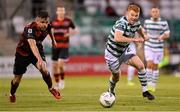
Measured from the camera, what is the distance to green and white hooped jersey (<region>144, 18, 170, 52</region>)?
21469 millimetres

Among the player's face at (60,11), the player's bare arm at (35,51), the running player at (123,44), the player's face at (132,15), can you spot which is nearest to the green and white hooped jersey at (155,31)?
the player's face at (60,11)

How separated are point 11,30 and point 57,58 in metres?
9.76

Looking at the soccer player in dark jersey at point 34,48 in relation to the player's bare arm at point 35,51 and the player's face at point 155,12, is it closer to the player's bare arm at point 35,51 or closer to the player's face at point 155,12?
the player's bare arm at point 35,51

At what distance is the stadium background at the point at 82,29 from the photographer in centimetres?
3244

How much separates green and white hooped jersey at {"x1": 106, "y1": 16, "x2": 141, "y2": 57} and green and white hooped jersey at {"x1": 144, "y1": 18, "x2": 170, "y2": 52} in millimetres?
5222

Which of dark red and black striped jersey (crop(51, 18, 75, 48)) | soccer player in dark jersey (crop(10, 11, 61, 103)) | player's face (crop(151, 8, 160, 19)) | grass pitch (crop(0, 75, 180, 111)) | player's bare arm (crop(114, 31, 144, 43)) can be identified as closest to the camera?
grass pitch (crop(0, 75, 180, 111))

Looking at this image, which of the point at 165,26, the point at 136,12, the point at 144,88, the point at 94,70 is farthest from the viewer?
the point at 94,70

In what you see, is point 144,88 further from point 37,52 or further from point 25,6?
point 25,6

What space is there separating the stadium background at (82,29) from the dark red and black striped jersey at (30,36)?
46.5 ft

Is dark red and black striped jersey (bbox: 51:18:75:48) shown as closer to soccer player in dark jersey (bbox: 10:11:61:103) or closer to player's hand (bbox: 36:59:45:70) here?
soccer player in dark jersey (bbox: 10:11:61:103)

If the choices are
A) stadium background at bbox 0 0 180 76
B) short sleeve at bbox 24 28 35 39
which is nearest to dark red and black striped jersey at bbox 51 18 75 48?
stadium background at bbox 0 0 180 76

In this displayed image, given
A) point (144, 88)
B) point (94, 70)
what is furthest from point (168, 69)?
point (144, 88)

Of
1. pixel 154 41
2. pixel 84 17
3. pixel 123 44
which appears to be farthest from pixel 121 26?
pixel 84 17

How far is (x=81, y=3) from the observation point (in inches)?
1419
